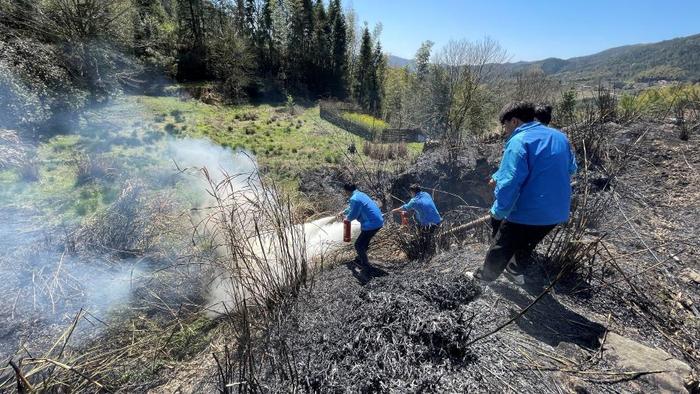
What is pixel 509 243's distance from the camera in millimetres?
2824

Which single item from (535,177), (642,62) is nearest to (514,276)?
(535,177)

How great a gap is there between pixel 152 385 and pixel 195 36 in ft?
112

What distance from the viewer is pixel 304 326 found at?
280cm

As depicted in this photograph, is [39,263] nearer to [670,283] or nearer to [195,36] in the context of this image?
[670,283]

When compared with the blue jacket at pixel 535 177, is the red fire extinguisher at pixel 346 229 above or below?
below

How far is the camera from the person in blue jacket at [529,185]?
2.58 meters

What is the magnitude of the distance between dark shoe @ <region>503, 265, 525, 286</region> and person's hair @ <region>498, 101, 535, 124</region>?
134 cm

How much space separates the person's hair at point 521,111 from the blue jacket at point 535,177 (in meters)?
0.16

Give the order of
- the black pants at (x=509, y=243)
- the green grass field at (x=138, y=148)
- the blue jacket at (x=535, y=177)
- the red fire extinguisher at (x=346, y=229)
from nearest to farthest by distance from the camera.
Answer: the blue jacket at (x=535, y=177)
the black pants at (x=509, y=243)
the red fire extinguisher at (x=346, y=229)
the green grass field at (x=138, y=148)

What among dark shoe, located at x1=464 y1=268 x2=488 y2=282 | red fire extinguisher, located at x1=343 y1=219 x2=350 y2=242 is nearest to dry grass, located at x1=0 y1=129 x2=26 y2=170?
red fire extinguisher, located at x1=343 y1=219 x2=350 y2=242

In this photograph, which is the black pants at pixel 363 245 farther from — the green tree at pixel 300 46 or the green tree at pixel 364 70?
the green tree at pixel 300 46

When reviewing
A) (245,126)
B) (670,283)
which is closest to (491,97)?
(245,126)

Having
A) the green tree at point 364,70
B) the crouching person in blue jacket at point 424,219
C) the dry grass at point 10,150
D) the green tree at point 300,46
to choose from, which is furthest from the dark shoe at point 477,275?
the green tree at point 300,46

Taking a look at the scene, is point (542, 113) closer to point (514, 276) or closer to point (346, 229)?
point (514, 276)
